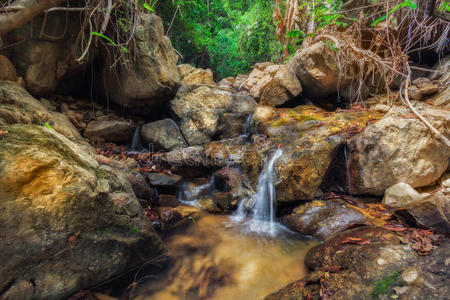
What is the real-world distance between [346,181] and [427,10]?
5.10 m

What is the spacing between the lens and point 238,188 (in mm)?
4430

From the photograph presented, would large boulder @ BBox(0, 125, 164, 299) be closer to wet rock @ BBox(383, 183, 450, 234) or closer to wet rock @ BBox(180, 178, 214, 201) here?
wet rock @ BBox(180, 178, 214, 201)

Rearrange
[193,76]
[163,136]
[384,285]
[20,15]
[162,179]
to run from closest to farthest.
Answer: [384,285], [20,15], [162,179], [163,136], [193,76]

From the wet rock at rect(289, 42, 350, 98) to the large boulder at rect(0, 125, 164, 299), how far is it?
5.96 meters

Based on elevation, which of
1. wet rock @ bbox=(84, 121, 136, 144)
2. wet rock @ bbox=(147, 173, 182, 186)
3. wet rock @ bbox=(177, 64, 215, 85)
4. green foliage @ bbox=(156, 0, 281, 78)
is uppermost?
green foliage @ bbox=(156, 0, 281, 78)

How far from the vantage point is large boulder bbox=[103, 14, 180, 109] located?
5020 millimetres

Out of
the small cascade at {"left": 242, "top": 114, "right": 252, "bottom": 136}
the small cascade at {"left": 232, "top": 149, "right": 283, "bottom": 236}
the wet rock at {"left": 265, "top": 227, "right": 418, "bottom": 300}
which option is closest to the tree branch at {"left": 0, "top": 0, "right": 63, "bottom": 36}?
the small cascade at {"left": 232, "top": 149, "right": 283, "bottom": 236}

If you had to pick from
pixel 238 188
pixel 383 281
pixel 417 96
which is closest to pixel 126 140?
pixel 238 188

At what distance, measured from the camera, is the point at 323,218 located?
339 centimetres

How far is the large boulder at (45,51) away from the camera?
12.0 ft

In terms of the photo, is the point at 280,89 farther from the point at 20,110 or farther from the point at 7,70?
the point at 7,70

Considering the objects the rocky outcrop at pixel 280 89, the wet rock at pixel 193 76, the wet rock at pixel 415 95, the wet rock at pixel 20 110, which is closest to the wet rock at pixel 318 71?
the rocky outcrop at pixel 280 89

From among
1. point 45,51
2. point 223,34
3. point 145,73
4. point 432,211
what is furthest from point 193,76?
point 432,211

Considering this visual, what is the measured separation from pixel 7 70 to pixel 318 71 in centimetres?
695
